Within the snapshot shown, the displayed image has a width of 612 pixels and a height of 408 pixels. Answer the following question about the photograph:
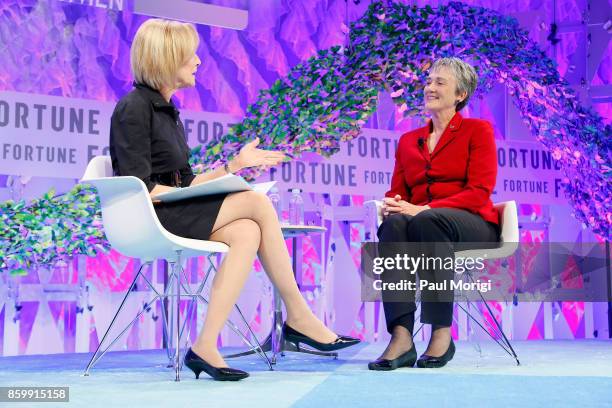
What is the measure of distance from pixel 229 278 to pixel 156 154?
0.51 meters

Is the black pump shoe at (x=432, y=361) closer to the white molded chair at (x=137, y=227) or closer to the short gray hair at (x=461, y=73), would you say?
the white molded chair at (x=137, y=227)

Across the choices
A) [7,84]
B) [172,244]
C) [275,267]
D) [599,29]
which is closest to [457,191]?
[275,267]

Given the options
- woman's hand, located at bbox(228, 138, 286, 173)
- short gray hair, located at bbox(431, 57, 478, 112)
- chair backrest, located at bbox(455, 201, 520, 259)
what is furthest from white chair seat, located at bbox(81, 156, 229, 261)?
short gray hair, located at bbox(431, 57, 478, 112)

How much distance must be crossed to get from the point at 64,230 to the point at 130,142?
4.19ft

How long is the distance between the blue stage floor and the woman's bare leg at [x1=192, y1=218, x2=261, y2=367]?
0.13 metres

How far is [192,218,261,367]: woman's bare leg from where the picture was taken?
88.1 inches

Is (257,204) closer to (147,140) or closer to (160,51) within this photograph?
(147,140)

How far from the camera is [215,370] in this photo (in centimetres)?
217

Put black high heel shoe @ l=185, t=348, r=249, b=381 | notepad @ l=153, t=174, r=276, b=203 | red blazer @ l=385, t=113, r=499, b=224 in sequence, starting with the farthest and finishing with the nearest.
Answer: red blazer @ l=385, t=113, r=499, b=224
notepad @ l=153, t=174, r=276, b=203
black high heel shoe @ l=185, t=348, r=249, b=381

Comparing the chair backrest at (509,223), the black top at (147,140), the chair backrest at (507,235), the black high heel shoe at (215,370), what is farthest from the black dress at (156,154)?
the chair backrest at (509,223)

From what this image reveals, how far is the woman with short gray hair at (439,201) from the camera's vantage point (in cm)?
258

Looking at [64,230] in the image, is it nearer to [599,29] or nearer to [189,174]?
[189,174]

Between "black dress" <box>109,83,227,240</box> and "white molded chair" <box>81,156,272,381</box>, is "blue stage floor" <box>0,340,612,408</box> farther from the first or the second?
"black dress" <box>109,83,227,240</box>

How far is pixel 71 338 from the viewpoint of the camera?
13.2 ft
